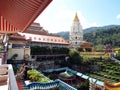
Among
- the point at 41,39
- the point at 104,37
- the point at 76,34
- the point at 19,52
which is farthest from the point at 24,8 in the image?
the point at 104,37

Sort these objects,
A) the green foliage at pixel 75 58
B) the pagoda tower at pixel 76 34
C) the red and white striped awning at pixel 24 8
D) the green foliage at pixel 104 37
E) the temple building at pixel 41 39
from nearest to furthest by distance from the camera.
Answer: the red and white striped awning at pixel 24 8
the temple building at pixel 41 39
the green foliage at pixel 75 58
the pagoda tower at pixel 76 34
the green foliage at pixel 104 37

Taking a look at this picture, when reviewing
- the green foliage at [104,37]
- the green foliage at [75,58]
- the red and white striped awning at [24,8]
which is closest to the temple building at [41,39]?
the green foliage at [75,58]

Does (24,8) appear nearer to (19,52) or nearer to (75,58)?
(19,52)

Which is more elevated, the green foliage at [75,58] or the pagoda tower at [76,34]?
the pagoda tower at [76,34]

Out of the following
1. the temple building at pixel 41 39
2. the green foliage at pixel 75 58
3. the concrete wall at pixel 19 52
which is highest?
the temple building at pixel 41 39

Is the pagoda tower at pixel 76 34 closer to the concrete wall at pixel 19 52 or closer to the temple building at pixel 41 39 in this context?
the temple building at pixel 41 39

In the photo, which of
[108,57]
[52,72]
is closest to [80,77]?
[52,72]

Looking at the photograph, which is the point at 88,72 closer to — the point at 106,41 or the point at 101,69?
the point at 101,69

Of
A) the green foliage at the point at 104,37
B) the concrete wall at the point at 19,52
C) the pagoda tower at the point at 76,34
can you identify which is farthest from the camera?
the green foliage at the point at 104,37

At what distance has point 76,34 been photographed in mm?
44188

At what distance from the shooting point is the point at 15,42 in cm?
1961

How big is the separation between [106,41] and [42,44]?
45.1m

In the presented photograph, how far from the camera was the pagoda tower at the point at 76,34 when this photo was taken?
4269 cm

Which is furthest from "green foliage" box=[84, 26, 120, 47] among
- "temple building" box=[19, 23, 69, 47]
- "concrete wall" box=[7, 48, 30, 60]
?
"concrete wall" box=[7, 48, 30, 60]
